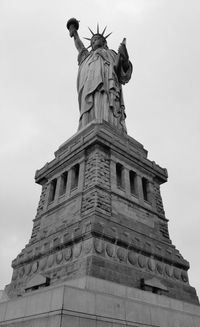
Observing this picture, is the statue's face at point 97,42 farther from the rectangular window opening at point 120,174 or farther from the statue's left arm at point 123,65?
the rectangular window opening at point 120,174

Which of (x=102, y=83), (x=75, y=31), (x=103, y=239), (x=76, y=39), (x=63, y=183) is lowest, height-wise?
(x=103, y=239)

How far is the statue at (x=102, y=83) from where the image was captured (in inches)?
1013

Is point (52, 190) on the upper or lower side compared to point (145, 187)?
lower

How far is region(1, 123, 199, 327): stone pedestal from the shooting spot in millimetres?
12141

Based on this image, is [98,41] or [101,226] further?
[98,41]

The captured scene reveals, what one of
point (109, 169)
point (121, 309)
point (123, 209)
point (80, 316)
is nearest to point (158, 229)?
point (123, 209)

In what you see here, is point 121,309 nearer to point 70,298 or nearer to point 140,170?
point 70,298

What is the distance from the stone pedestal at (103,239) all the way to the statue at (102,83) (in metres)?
3.10

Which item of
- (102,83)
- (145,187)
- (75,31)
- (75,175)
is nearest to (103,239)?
(75,175)

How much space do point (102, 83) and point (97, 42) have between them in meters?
8.76

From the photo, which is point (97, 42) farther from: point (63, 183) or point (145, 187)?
Answer: point (145, 187)

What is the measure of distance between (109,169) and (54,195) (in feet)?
16.7

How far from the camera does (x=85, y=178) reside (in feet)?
62.7

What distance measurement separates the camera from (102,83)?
Result: 26.8 meters
